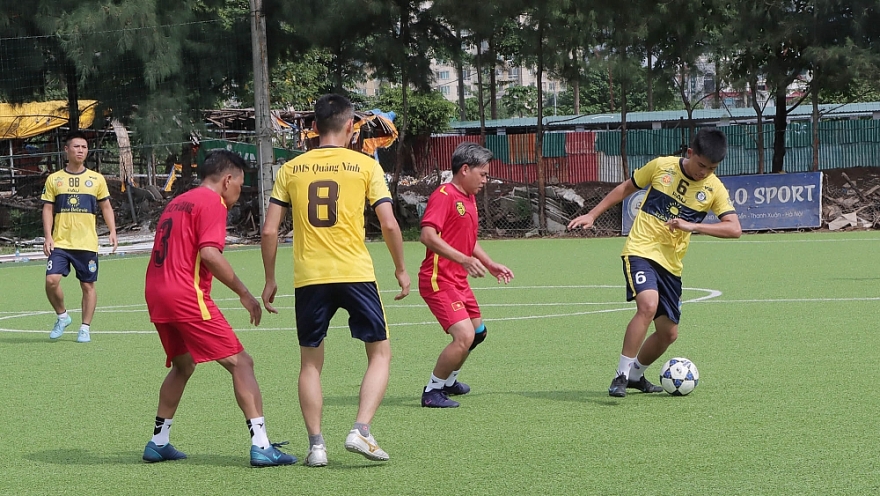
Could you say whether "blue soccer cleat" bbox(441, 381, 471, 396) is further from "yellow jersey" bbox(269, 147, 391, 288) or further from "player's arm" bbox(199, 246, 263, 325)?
"player's arm" bbox(199, 246, 263, 325)

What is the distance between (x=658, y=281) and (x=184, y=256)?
3324 mm

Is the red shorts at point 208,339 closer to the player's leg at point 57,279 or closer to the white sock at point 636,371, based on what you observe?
the white sock at point 636,371

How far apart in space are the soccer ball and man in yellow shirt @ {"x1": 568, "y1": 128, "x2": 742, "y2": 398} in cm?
22

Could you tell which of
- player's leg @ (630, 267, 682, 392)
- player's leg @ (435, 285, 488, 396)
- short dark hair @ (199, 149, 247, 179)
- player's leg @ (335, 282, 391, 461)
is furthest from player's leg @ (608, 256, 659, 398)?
short dark hair @ (199, 149, 247, 179)

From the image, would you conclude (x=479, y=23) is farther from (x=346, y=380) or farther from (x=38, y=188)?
(x=346, y=380)

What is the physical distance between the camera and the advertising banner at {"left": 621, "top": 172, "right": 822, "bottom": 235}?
2500 cm

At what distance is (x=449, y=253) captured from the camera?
6598 millimetres

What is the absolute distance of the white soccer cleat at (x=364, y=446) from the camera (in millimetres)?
5234

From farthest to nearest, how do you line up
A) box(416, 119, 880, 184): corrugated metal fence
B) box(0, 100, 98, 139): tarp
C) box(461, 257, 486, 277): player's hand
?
box(416, 119, 880, 184): corrugated metal fence → box(0, 100, 98, 139): tarp → box(461, 257, 486, 277): player's hand

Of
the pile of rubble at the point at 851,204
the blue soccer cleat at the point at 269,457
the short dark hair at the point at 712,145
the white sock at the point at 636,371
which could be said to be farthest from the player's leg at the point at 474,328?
the pile of rubble at the point at 851,204

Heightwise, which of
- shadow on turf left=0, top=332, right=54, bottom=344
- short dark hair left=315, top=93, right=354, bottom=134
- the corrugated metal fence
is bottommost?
shadow on turf left=0, top=332, right=54, bottom=344

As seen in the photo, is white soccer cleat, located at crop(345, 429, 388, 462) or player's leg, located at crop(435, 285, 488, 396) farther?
player's leg, located at crop(435, 285, 488, 396)

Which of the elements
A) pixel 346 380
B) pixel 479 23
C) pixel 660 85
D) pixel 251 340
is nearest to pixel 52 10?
pixel 479 23

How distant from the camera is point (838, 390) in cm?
711
